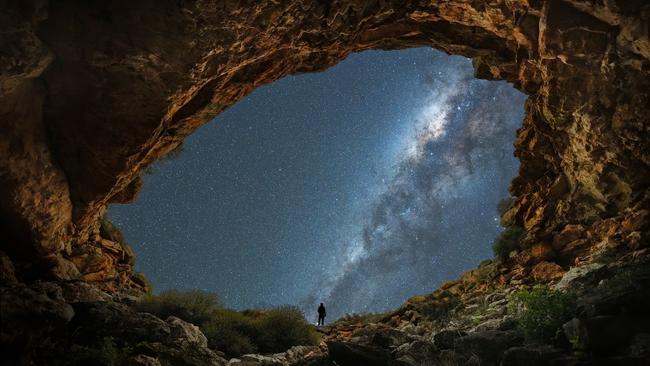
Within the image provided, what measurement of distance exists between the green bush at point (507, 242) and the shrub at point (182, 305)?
391 inches

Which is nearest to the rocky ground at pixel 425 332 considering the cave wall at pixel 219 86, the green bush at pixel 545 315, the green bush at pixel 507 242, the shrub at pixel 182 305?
the green bush at pixel 545 315

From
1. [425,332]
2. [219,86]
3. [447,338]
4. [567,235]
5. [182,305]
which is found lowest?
[425,332]

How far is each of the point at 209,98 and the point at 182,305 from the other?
6.02 meters

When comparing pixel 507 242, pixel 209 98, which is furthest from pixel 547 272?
pixel 209 98

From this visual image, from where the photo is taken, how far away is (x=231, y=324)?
1213cm

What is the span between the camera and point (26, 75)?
7.55 metres

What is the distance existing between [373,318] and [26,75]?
15248 mm

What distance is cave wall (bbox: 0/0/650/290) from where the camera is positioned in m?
8.48

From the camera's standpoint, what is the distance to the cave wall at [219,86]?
8.48 m

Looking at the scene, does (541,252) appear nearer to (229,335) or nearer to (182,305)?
(229,335)

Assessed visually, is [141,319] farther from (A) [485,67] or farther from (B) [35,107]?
(A) [485,67]

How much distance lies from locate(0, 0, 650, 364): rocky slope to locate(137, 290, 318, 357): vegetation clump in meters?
1.92

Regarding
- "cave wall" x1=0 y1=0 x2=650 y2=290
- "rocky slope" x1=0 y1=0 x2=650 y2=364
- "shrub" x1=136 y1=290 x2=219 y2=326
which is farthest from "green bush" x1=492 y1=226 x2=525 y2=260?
"shrub" x1=136 y1=290 x2=219 y2=326

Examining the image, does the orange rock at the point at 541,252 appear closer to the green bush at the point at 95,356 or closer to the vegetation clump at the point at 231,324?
the vegetation clump at the point at 231,324
